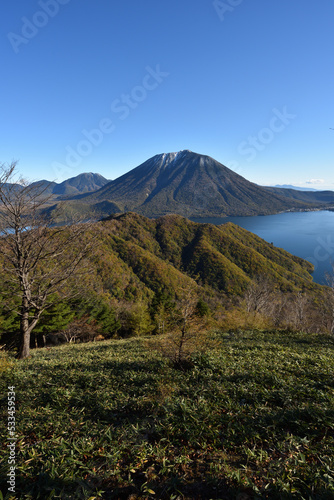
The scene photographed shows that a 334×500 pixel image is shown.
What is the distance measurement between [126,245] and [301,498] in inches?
4999

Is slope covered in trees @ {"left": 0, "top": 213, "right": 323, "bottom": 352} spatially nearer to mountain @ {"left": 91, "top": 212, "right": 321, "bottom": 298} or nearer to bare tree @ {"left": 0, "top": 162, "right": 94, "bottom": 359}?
mountain @ {"left": 91, "top": 212, "right": 321, "bottom": 298}

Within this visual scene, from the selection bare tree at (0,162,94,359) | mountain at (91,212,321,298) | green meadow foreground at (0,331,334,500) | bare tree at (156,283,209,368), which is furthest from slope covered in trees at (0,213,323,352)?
green meadow foreground at (0,331,334,500)

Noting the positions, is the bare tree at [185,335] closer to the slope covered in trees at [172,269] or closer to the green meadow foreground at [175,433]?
the green meadow foreground at [175,433]

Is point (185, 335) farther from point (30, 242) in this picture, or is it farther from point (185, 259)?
point (185, 259)

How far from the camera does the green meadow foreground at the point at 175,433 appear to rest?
144 inches

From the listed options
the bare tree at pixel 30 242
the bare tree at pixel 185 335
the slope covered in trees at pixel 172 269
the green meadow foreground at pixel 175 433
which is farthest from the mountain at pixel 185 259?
the green meadow foreground at pixel 175 433

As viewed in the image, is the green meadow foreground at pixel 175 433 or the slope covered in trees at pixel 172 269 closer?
the green meadow foreground at pixel 175 433

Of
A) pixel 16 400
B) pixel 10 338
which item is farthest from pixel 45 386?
pixel 10 338

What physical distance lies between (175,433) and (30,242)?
1076cm

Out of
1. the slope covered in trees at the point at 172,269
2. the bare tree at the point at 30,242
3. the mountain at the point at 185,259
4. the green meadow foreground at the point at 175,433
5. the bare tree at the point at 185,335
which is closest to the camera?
the green meadow foreground at the point at 175,433

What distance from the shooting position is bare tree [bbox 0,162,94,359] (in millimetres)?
10727

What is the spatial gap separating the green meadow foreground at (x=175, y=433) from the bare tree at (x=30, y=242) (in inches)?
183

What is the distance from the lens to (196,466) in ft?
13.5

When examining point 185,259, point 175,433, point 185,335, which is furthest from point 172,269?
point 175,433
